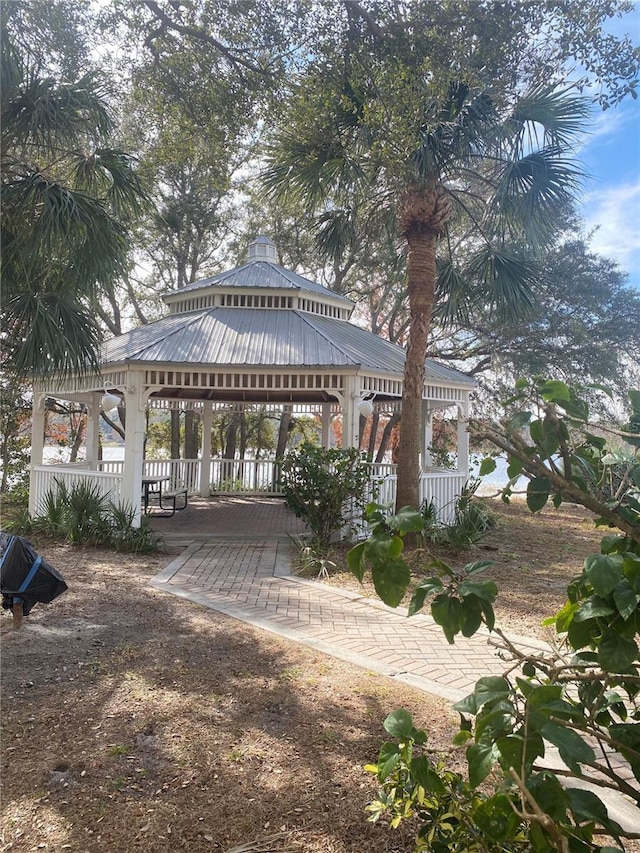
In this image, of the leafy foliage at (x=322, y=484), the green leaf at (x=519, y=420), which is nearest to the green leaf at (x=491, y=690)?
the green leaf at (x=519, y=420)

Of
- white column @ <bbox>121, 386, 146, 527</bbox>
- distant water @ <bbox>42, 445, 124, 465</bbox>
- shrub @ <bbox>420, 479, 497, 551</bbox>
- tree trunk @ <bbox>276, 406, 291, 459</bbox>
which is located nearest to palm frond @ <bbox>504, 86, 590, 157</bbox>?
shrub @ <bbox>420, 479, 497, 551</bbox>

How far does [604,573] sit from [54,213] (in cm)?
724

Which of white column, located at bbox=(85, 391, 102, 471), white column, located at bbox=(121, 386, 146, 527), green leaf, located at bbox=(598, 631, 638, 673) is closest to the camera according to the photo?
green leaf, located at bbox=(598, 631, 638, 673)

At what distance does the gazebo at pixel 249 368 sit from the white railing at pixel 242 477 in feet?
8.35

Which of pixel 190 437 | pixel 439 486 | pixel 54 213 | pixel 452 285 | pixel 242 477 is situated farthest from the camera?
pixel 190 437

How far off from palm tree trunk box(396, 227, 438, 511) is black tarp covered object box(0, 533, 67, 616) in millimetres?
5723

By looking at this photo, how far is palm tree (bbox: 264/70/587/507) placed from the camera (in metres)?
7.68

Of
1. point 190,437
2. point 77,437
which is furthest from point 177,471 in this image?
point 77,437

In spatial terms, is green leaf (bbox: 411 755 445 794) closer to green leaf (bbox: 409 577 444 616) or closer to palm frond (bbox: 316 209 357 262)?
green leaf (bbox: 409 577 444 616)

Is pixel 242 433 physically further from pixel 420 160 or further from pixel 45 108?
pixel 45 108

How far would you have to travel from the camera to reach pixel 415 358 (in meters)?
9.59

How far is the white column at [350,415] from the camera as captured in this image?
10852 mm

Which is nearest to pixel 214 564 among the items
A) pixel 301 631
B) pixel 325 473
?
pixel 325 473

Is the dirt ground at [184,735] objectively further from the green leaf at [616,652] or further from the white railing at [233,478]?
the white railing at [233,478]
